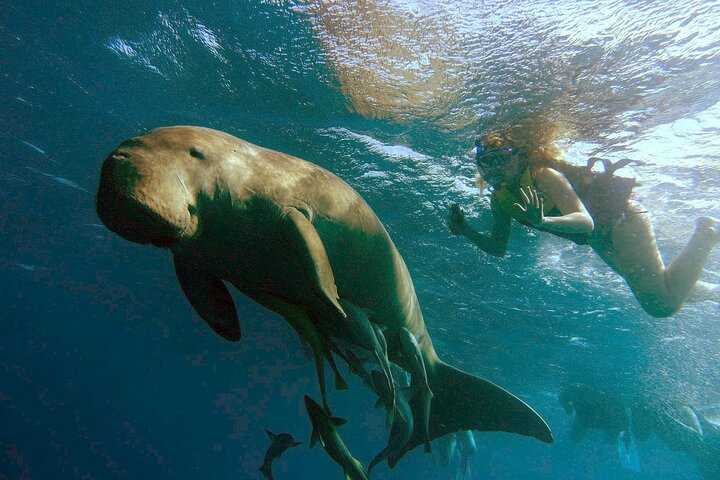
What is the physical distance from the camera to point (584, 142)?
23.4ft

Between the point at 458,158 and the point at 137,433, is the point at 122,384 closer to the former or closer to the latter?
the point at 137,433

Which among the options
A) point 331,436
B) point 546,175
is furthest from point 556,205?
point 331,436

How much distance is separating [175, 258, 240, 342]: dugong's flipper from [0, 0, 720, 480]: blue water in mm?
4809

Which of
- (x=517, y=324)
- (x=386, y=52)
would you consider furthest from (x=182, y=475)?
(x=386, y=52)

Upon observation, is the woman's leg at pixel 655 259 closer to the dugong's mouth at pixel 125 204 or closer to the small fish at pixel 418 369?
the small fish at pixel 418 369

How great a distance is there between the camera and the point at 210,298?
2.69m

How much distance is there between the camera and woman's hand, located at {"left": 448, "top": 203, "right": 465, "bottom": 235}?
4217 mm

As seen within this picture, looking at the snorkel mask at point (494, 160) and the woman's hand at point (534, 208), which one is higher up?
the snorkel mask at point (494, 160)

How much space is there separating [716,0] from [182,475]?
34.6m

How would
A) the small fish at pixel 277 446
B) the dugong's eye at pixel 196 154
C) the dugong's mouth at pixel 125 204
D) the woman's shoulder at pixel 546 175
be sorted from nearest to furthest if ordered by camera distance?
the dugong's mouth at pixel 125 204 < the dugong's eye at pixel 196 154 < the woman's shoulder at pixel 546 175 < the small fish at pixel 277 446

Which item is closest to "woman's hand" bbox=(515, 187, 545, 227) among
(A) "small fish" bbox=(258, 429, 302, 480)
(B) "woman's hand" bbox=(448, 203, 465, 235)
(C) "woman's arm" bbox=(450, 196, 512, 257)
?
(B) "woman's hand" bbox=(448, 203, 465, 235)

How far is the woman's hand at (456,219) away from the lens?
4.22m

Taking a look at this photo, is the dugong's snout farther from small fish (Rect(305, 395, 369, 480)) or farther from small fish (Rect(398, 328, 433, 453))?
small fish (Rect(398, 328, 433, 453))

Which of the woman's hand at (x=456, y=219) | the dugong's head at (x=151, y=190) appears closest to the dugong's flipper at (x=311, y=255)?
the dugong's head at (x=151, y=190)
